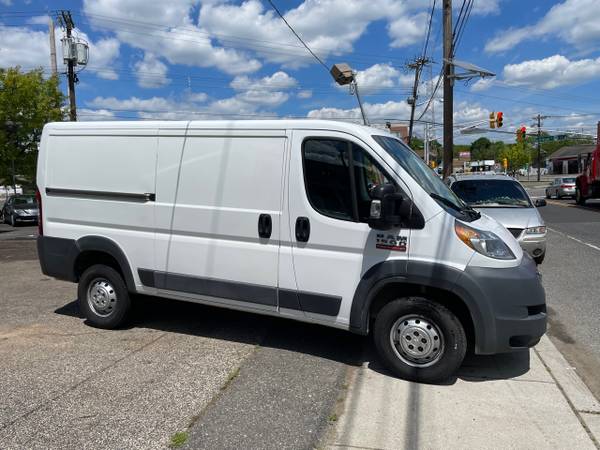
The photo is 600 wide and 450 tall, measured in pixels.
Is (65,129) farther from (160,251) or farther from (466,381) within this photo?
(466,381)

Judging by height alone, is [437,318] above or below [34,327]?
above

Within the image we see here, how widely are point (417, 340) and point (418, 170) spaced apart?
59.3 inches

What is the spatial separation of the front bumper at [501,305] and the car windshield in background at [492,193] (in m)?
5.50

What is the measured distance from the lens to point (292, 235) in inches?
181

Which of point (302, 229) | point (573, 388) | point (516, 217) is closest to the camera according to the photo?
point (573, 388)

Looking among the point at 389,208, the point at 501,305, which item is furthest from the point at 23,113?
the point at 501,305

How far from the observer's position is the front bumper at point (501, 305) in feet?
13.2

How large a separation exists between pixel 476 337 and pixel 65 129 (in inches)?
182

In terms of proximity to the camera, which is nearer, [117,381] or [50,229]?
[117,381]

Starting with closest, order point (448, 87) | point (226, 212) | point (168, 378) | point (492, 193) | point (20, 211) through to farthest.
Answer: point (168, 378)
point (226, 212)
point (492, 193)
point (448, 87)
point (20, 211)

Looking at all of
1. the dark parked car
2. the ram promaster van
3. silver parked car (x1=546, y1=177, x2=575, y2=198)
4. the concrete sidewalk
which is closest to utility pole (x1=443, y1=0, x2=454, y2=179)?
the ram promaster van

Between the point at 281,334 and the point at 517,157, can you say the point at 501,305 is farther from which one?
the point at 517,157

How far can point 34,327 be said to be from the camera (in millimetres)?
5855

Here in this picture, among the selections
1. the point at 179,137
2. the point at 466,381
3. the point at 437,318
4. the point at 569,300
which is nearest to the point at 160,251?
the point at 179,137
